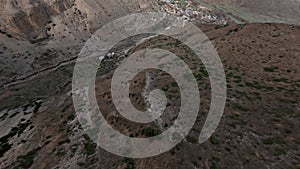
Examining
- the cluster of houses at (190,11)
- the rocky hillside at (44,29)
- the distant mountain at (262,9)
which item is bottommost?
the distant mountain at (262,9)

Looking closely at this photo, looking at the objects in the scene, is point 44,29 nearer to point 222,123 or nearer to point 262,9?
point 222,123

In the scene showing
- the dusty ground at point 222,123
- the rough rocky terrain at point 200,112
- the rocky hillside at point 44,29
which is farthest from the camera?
the rocky hillside at point 44,29

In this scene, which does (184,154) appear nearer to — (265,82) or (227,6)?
(265,82)

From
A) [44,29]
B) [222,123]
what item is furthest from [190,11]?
[222,123]

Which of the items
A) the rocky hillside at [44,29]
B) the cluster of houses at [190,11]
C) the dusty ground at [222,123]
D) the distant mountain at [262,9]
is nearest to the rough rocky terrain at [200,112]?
the dusty ground at [222,123]

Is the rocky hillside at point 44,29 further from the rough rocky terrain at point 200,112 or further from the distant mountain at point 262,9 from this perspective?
the distant mountain at point 262,9

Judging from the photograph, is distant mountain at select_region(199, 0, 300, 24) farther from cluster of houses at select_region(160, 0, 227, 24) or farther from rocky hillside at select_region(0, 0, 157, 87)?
rocky hillside at select_region(0, 0, 157, 87)

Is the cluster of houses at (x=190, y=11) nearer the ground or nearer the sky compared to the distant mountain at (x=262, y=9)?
nearer the sky

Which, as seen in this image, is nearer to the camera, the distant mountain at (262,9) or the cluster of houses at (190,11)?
the cluster of houses at (190,11)
